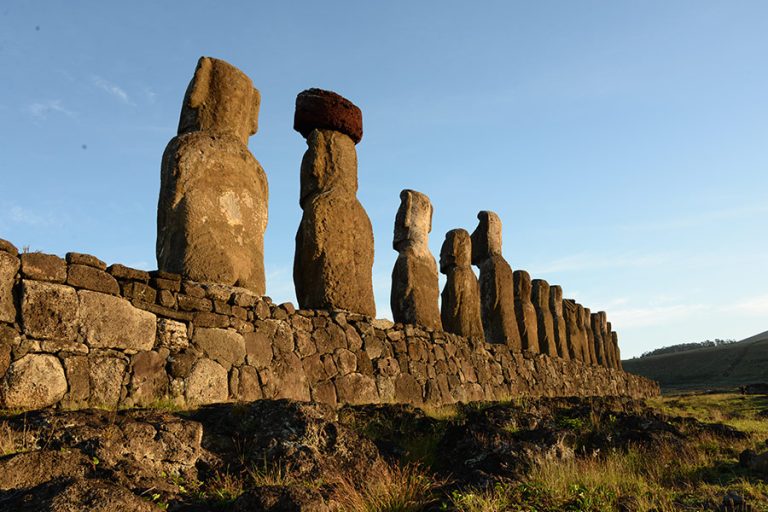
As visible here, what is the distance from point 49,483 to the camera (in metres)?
3.05

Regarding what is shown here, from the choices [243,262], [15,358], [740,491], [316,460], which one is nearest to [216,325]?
[243,262]

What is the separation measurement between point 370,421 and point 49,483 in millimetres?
3694

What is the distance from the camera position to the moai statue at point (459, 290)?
518 inches

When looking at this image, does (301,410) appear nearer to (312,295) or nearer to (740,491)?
(740,491)

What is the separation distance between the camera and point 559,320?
20.6m

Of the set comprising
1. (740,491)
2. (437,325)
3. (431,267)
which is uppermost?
(431,267)

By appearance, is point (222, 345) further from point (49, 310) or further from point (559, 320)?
point (559, 320)

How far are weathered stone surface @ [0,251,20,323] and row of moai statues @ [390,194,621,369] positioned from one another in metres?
6.86

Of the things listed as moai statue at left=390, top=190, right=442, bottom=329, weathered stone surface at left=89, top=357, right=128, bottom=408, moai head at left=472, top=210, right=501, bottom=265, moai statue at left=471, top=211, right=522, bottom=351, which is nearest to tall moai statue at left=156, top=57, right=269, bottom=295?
weathered stone surface at left=89, top=357, right=128, bottom=408

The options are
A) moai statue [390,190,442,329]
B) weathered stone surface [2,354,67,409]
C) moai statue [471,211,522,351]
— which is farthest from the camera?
moai statue [471,211,522,351]

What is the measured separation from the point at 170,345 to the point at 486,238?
1052cm

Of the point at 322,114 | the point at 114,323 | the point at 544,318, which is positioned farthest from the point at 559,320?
the point at 114,323

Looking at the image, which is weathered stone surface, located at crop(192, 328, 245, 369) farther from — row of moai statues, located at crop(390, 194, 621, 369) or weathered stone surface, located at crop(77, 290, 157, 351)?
row of moai statues, located at crop(390, 194, 621, 369)

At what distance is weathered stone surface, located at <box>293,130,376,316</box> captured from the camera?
368 inches
